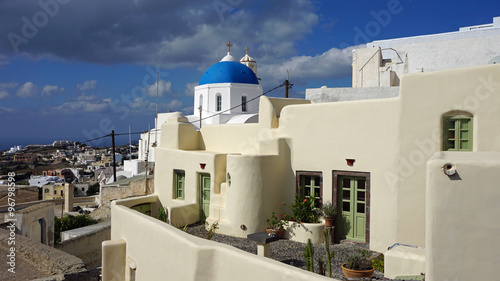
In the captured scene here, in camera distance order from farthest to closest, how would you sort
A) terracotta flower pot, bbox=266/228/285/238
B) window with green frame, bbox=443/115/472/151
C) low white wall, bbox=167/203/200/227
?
low white wall, bbox=167/203/200/227, terracotta flower pot, bbox=266/228/285/238, window with green frame, bbox=443/115/472/151

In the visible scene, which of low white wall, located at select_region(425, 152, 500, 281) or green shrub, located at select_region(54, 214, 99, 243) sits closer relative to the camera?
low white wall, located at select_region(425, 152, 500, 281)

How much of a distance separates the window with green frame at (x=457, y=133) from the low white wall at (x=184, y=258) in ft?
18.2

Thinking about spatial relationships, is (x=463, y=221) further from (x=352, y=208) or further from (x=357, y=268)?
(x=352, y=208)

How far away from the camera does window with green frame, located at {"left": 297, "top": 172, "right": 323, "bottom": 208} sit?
470 inches

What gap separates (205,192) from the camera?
14.2 meters

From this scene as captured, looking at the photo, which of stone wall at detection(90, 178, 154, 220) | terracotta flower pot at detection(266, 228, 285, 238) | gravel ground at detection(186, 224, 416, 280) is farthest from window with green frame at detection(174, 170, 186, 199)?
stone wall at detection(90, 178, 154, 220)

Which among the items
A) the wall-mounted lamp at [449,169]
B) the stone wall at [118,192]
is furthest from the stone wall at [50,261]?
the wall-mounted lamp at [449,169]

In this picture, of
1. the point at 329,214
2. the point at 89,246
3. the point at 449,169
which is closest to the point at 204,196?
the point at 329,214

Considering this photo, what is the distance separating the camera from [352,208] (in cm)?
1134

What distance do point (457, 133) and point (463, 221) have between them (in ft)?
14.3

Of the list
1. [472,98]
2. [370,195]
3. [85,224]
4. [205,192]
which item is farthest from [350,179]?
[85,224]

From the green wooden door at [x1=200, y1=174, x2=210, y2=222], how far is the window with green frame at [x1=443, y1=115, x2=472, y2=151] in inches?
306

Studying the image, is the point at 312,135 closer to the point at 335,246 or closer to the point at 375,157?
the point at 375,157

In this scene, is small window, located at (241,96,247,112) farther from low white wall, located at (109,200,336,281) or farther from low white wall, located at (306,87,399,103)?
low white wall, located at (109,200,336,281)
